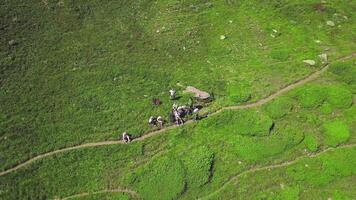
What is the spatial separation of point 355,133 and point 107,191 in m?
22.5

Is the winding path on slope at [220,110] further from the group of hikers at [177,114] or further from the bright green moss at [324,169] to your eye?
the bright green moss at [324,169]

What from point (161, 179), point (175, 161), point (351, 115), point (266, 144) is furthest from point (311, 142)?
point (161, 179)

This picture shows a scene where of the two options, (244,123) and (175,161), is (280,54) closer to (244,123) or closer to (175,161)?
(244,123)

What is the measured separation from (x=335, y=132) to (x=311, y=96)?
412 cm

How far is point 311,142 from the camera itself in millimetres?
37062

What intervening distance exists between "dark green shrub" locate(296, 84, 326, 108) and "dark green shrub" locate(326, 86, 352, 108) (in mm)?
676

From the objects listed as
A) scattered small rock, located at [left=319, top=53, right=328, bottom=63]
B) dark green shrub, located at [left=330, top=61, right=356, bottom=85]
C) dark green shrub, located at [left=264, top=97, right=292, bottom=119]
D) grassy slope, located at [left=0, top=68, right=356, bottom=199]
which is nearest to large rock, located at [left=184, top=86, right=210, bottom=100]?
grassy slope, located at [left=0, top=68, right=356, bottom=199]

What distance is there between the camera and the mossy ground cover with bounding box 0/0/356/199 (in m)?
33.2

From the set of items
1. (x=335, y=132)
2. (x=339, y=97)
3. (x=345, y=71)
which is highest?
(x=345, y=71)

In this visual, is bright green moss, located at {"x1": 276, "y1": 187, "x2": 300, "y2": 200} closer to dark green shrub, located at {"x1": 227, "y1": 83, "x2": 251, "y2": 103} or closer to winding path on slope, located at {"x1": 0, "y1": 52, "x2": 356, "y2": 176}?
winding path on slope, located at {"x1": 0, "y1": 52, "x2": 356, "y2": 176}

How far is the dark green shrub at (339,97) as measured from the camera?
132ft

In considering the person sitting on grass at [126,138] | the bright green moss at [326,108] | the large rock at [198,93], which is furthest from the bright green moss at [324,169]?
the person sitting on grass at [126,138]

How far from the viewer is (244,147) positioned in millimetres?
35781

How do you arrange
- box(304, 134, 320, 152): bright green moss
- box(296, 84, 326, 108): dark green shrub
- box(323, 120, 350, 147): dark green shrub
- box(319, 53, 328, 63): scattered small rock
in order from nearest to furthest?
box(304, 134, 320, 152): bright green moss < box(323, 120, 350, 147): dark green shrub < box(296, 84, 326, 108): dark green shrub < box(319, 53, 328, 63): scattered small rock
